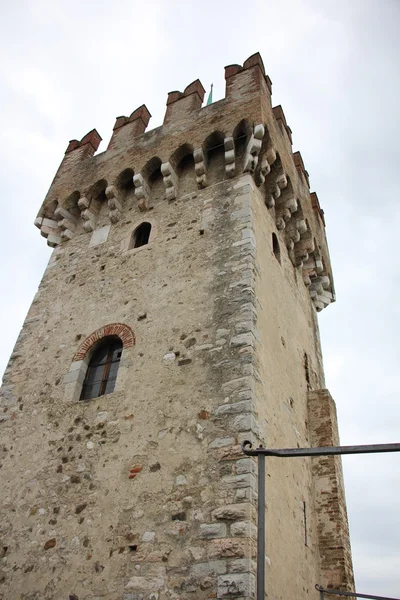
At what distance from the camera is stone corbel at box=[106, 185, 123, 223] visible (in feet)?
32.1

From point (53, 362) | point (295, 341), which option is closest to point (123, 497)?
point (53, 362)

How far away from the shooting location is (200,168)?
8.89 meters

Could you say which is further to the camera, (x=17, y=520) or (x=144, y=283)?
(x=144, y=283)

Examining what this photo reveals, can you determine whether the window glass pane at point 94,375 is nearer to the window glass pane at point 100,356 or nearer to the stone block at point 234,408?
the window glass pane at point 100,356

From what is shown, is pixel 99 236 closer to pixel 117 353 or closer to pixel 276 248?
pixel 117 353

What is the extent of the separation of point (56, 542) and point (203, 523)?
203cm

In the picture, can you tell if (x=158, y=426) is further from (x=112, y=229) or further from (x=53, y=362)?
(x=112, y=229)

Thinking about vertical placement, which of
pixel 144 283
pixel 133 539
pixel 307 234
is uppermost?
pixel 307 234

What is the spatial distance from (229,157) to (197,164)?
0.65 metres

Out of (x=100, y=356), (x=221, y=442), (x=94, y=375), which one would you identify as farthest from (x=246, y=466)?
(x=100, y=356)

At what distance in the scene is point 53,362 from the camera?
8.02 metres

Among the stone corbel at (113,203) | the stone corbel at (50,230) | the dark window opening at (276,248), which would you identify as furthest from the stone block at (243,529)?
the stone corbel at (50,230)

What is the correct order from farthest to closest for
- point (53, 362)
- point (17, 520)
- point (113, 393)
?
point (53, 362), point (113, 393), point (17, 520)

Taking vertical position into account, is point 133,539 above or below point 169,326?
below
